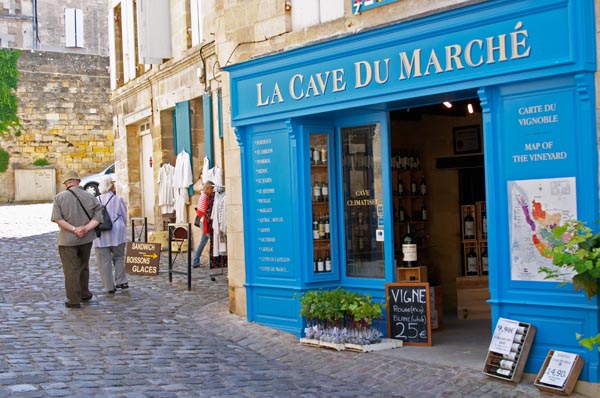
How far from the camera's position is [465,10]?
7.43 m

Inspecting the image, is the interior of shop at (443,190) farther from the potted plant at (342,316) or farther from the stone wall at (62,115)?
the stone wall at (62,115)

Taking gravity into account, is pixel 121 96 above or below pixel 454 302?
above

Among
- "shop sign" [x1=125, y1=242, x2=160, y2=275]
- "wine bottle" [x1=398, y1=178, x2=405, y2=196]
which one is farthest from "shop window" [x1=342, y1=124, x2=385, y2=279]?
"shop sign" [x1=125, y1=242, x2=160, y2=275]

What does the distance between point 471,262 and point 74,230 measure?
190 inches

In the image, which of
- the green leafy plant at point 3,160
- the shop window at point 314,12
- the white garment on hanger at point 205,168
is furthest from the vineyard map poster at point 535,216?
the green leafy plant at point 3,160

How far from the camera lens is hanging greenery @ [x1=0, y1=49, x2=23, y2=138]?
30422 mm

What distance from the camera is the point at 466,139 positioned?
11.0m

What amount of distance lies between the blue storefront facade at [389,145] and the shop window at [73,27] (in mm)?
39713

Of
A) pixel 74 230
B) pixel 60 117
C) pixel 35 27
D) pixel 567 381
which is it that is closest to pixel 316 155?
pixel 74 230

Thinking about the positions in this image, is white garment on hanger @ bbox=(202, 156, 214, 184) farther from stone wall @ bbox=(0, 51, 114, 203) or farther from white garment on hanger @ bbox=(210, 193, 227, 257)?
stone wall @ bbox=(0, 51, 114, 203)

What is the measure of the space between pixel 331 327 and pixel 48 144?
24.6 metres

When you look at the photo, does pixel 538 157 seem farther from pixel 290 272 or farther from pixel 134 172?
pixel 134 172

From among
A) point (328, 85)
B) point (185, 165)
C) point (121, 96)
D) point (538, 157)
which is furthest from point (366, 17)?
point (121, 96)

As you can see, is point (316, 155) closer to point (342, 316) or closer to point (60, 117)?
point (342, 316)
